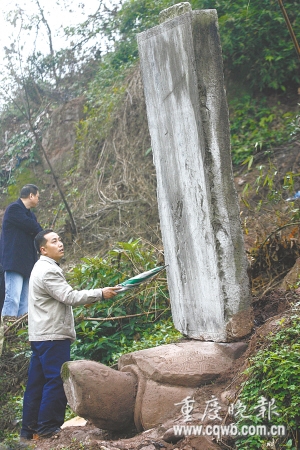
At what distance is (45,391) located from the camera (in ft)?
14.2

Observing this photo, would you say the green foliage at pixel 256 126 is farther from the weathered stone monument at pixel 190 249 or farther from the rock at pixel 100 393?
the rock at pixel 100 393

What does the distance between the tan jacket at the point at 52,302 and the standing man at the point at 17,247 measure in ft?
6.45

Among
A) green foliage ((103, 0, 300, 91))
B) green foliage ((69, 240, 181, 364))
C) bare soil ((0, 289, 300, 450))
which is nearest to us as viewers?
bare soil ((0, 289, 300, 450))

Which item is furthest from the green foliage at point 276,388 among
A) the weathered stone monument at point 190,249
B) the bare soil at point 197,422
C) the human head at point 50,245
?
the human head at point 50,245

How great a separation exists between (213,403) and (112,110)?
24.4 ft

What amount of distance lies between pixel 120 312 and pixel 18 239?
4.59 feet

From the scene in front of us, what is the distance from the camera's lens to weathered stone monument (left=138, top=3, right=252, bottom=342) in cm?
407

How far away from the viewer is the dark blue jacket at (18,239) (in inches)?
253

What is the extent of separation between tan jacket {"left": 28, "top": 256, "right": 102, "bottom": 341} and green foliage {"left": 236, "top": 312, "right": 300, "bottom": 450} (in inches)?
56.3

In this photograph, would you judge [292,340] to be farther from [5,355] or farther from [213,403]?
[5,355]

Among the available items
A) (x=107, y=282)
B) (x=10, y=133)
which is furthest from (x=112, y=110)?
(x=107, y=282)

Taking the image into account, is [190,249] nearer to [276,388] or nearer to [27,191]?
[276,388]

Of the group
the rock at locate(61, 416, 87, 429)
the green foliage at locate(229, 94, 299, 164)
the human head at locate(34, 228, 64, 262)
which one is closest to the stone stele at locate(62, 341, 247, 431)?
the rock at locate(61, 416, 87, 429)

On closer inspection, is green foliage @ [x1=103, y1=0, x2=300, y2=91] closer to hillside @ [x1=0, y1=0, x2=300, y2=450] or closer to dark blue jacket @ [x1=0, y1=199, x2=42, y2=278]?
hillside @ [x1=0, y1=0, x2=300, y2=450]
